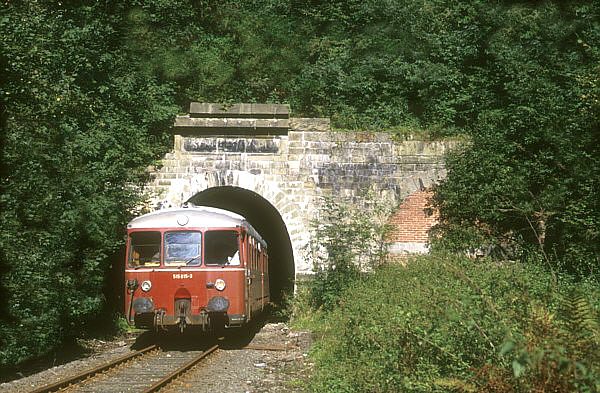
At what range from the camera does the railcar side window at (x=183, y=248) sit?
548 inches

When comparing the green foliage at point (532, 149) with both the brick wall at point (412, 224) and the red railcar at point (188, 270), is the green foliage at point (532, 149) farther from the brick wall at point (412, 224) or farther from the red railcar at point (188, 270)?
the red railcar at point (188, 270)

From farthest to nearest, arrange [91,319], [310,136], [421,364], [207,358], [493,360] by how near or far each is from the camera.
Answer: [310,136]
[91,319]
[207,358]
[421,364]
[493,360]

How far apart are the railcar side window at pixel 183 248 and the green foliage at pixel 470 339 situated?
3.23 m

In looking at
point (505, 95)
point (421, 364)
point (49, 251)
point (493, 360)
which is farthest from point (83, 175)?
point (505, 95)

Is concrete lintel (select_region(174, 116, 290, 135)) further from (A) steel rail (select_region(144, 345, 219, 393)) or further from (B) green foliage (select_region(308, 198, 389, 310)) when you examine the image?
(A) steel rail (select_region(144, 345, 219, 393))

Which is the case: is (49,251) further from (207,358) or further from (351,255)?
(351,255)

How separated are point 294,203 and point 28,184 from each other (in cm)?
870

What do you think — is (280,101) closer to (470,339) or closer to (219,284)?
(219,284)

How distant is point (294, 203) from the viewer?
19.4 metres

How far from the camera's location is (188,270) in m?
13.7

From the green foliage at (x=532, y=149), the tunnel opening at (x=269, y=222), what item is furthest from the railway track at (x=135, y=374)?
the green foliage at (x=532, y=149)

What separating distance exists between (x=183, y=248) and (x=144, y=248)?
0.82 m

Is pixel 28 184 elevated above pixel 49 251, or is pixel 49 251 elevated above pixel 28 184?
pixel 28 184

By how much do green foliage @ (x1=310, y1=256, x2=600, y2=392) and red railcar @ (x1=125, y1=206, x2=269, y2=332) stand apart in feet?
7.54
